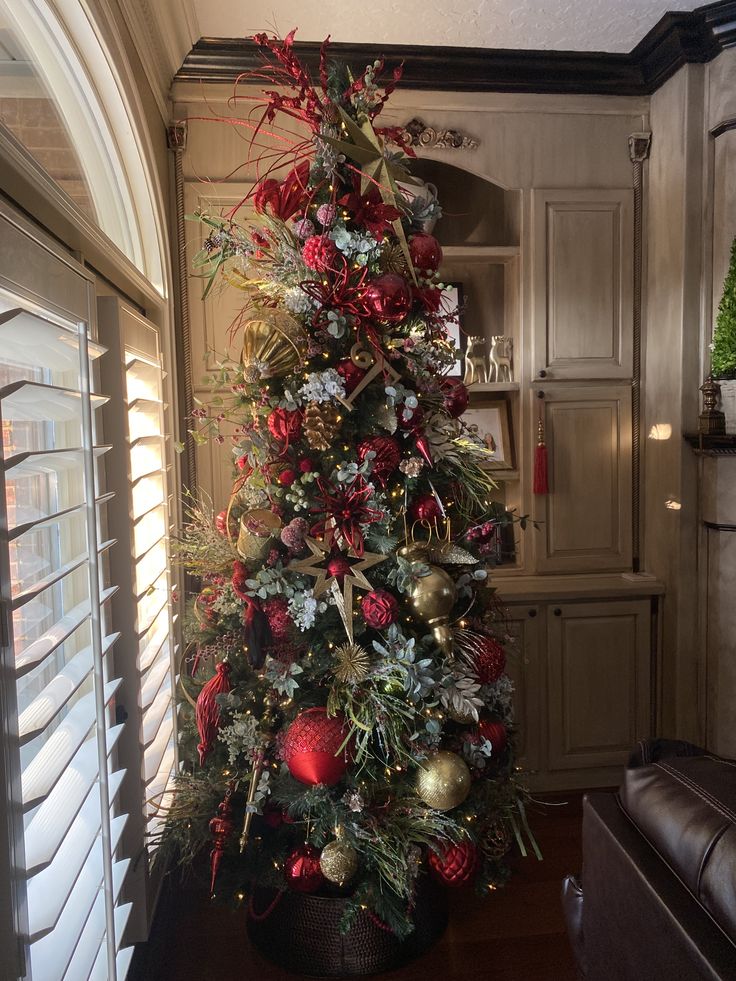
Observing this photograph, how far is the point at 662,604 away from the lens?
9.44ft

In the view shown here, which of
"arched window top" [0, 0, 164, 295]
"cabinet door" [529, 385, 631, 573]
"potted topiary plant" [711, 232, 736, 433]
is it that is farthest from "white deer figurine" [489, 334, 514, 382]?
"arched window top" [0, 0, 164, 295]

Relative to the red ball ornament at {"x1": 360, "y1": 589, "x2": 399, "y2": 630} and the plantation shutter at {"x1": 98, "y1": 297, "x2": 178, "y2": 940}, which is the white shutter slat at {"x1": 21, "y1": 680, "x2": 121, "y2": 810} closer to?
the plantation shutter at {"x1": 98, "y1": 297, "x2": 178, "y2": 940}

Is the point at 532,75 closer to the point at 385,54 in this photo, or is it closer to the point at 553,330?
the point at 385,54

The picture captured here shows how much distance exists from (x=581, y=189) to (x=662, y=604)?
65.5 inches

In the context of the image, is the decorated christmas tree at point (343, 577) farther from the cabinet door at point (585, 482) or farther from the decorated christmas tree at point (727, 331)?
the decorated christmas tree at point (727, 331)

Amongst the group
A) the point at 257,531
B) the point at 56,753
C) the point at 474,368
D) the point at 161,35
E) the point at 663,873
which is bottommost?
the point at 663,873

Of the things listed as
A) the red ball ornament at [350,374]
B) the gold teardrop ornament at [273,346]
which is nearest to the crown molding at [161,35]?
the gold teardrop ornament at [273,346]

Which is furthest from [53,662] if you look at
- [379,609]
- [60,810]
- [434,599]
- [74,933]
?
[434,599]

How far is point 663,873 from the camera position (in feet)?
3.77

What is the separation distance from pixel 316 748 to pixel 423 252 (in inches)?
50.3

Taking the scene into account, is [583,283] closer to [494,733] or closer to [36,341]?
[494,733]

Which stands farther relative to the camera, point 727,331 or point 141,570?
point 727,331

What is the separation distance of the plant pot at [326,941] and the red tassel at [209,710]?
1.59 feet

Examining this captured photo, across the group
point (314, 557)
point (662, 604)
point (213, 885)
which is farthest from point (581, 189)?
point (213, 885)
